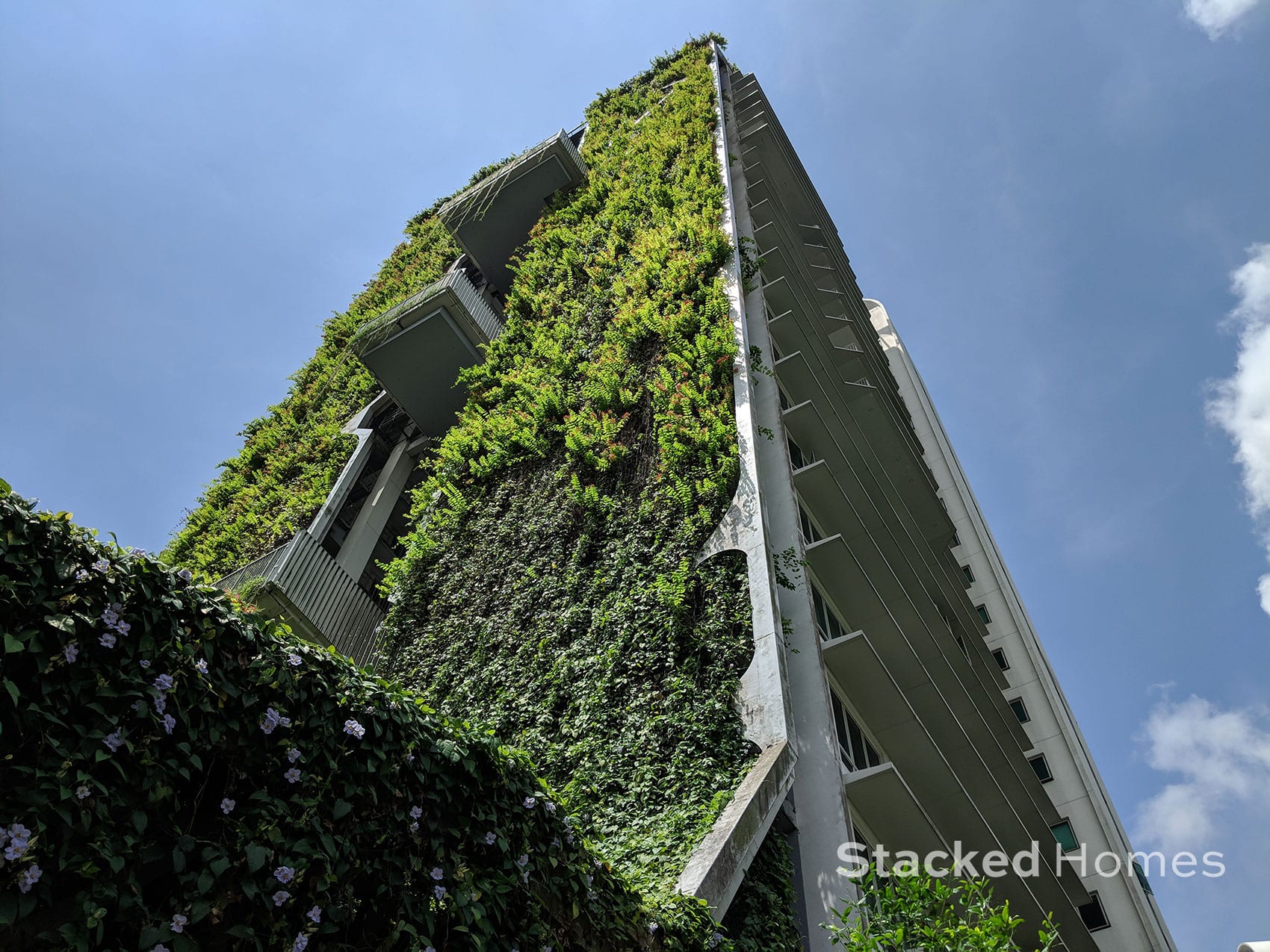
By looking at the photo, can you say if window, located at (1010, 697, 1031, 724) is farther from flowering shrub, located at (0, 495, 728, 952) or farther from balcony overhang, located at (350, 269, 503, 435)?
flowering shrub, located at (0, 495, 728, 952)

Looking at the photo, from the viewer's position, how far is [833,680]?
11453 millimetres

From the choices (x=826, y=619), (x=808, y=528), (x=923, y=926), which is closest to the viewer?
(x=923, y=926)

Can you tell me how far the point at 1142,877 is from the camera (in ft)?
77.5

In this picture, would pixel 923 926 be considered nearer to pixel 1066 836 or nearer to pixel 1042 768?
pixel 1066 836

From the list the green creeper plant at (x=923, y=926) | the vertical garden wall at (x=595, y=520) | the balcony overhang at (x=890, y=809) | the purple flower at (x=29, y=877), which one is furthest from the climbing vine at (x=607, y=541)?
the purple flower at (x=29, y=877)

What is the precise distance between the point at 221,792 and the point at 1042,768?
2464cm

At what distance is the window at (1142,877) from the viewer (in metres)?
22.6

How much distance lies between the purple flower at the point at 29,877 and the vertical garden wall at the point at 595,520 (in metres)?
3.48

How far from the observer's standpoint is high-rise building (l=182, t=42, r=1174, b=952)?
9.14 meters

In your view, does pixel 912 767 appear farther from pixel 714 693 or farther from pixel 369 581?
pixel 369 581

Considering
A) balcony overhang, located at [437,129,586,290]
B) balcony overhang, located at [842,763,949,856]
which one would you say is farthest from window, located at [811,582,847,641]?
balcony overhang, located at [437,129,586,290]

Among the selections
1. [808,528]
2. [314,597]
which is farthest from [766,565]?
[314,597]

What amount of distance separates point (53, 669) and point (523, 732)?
21.7 ft

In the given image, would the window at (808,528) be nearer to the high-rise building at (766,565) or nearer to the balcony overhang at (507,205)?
the high-rise building at (766,565)
